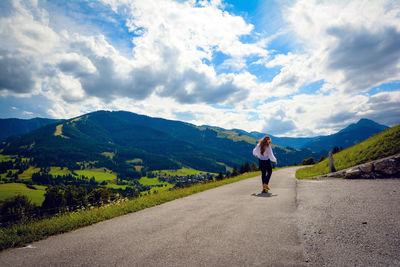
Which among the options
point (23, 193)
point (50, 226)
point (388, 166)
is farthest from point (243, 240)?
point (23, 193)

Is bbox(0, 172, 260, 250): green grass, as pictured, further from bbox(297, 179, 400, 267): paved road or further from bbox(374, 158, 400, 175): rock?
bbox(374, 158, 400, 175): rock

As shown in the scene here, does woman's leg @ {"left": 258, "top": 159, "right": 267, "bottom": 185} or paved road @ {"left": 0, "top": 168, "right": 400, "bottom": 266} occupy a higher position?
woman's leg @ {"left": 258, "top": 159, "right": 267, "bottom": 185}

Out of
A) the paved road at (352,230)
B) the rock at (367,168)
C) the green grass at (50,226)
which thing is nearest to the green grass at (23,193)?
the green grass at (50,226)

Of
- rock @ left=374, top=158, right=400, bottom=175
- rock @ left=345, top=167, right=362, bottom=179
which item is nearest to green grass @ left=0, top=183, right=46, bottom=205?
rock @ left=345, top=167, right=362, bottom=179

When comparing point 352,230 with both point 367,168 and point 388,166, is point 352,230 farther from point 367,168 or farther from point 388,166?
point 367,168

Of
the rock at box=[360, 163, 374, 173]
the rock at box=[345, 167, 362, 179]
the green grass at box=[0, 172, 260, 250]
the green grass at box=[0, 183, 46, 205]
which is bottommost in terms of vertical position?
the green grass at box=[0, 183, 46, 205]

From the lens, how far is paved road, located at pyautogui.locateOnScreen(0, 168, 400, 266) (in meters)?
3.26

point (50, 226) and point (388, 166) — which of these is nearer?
point (50, 226)

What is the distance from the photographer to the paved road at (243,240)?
10.7 feet

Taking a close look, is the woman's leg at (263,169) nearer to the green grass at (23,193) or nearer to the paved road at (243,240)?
the paved road at (243,240)

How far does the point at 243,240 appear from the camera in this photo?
4.07 m

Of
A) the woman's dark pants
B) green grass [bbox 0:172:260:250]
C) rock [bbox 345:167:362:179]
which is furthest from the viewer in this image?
rock [bbox 345:167:362:179]

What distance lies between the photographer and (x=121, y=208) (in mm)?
7953

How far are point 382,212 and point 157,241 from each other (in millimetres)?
5752
